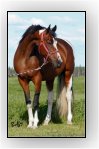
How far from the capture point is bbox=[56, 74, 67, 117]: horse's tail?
12656 mm

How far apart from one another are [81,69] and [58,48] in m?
0.28

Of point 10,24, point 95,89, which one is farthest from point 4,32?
point 95,89

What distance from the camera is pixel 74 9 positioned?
1250 centimetres

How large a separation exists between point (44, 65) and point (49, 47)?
17 centimetres

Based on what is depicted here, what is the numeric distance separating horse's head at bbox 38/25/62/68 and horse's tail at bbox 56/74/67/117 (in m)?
0.23

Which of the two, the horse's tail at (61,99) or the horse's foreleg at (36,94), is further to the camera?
the horse's tail at (61,99)

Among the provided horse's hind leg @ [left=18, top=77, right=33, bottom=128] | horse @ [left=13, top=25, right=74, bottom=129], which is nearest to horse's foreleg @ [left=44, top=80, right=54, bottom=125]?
horse @ [left=13, top=25, right=74, bottom=129]

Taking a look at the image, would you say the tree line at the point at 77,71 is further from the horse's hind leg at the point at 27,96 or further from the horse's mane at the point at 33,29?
the horse's mane at the point at 33,29

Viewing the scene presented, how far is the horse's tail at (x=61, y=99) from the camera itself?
1266 cm

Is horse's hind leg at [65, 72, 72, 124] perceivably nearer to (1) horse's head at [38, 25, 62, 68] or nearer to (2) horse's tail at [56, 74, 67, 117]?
(2) horse's tail at [56, 74, 67, 117]

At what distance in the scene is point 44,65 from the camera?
12.5 meters

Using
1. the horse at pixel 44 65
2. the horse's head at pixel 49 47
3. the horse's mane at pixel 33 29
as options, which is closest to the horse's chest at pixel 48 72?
the horse at pixel 44 65

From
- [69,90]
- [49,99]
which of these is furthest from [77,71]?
[49,99]
